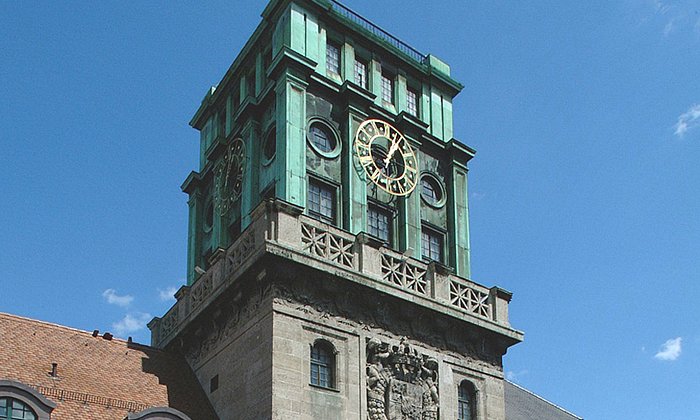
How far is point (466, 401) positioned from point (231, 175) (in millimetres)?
12256

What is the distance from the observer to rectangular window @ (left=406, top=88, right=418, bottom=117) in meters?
40.7

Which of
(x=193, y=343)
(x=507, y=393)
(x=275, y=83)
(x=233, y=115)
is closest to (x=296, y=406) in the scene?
(x=193, y=343)

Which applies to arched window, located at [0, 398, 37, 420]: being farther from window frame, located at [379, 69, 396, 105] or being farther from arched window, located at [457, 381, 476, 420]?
window frame, located at [379, 69, 396, 105]

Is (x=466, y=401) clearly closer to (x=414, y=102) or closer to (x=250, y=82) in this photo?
(x=414, y=102)

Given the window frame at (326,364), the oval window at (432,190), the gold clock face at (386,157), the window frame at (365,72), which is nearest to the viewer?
the window frame at (326,364)

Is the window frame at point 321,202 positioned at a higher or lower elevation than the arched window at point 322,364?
higher

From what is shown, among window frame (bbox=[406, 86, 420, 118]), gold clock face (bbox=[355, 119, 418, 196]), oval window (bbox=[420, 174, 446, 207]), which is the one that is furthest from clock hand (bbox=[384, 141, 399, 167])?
window frame (bbox=[406, 86, 420, 118])

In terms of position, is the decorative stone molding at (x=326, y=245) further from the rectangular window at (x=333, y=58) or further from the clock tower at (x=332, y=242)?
the rectangular window at (x=333, y=58)

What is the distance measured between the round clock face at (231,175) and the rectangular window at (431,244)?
275 inches

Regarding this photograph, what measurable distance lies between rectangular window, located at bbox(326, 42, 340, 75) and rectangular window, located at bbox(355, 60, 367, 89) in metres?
0.93

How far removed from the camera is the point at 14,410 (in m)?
27.4

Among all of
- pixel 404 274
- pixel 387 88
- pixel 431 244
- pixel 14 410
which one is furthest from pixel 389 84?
pixel 14 410

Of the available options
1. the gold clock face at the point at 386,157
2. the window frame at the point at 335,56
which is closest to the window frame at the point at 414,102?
the gold clock face at the point at 386,157

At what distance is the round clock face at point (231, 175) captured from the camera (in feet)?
126
